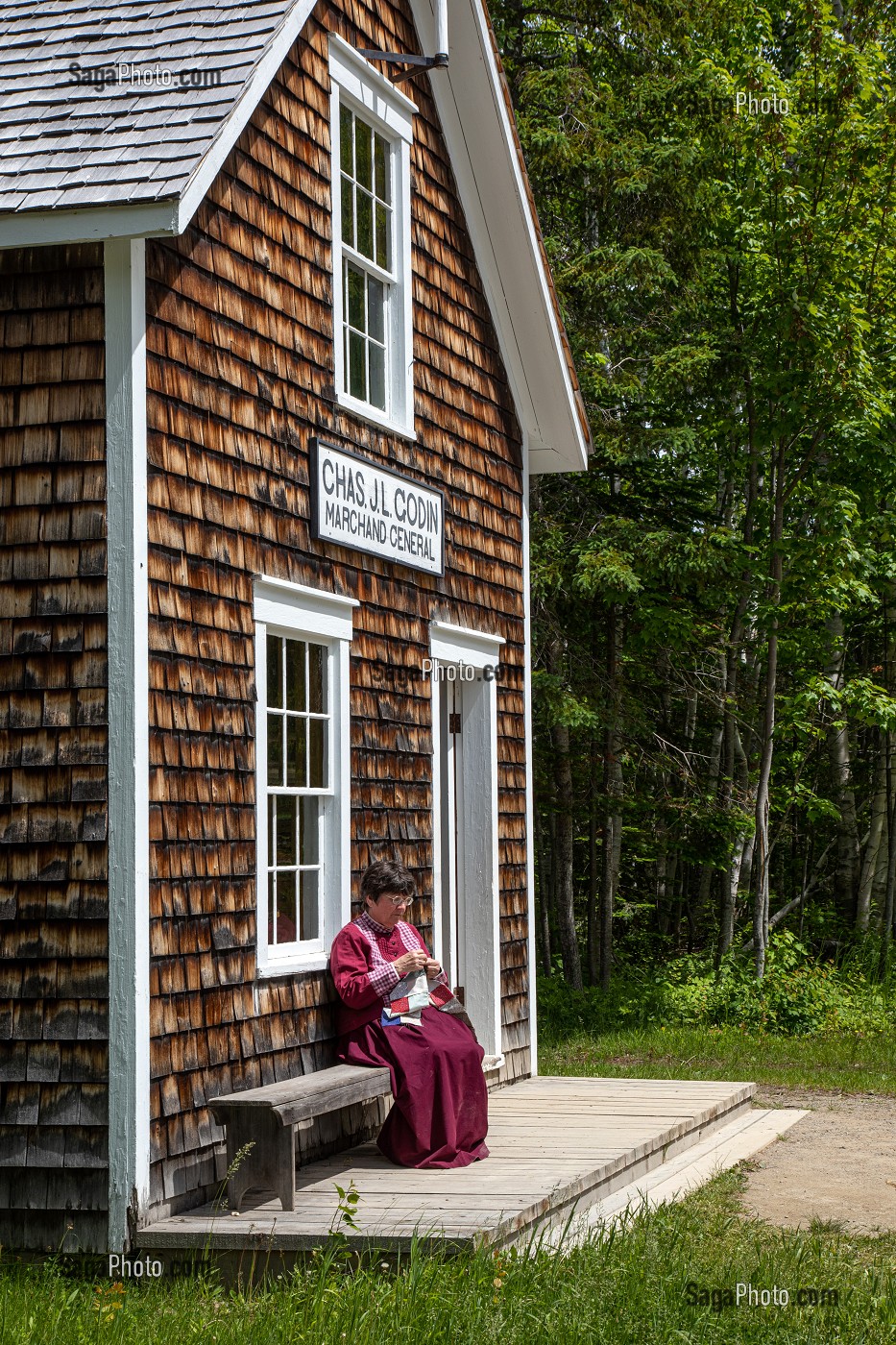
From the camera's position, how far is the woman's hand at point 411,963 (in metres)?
7.79

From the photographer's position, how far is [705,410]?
18.6 m

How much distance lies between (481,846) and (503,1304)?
555cm

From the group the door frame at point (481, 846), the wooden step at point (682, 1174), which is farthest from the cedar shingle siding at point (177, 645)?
the door frame at point (481, 846)

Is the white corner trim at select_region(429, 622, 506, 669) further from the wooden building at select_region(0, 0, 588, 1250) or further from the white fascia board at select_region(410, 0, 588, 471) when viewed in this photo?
the white fascia board at select_region(410, 0, 588, 471)

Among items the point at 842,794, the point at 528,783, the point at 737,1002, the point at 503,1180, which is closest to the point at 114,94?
the point at 503,1180

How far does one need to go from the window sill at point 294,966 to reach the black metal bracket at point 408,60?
495 cm

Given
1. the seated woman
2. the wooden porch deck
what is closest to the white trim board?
the wooden porch deck

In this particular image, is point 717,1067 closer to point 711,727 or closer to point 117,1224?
point 117,1224

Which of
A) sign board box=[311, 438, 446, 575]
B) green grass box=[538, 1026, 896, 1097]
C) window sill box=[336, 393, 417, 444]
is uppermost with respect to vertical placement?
window sill box=[336, 393, 417, 444]

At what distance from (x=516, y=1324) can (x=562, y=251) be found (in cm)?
1287

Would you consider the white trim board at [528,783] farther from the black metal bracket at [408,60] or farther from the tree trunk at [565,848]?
the tree trunk at [565,848]

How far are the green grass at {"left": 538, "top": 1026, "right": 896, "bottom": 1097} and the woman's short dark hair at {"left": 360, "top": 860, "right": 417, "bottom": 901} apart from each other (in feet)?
16.4

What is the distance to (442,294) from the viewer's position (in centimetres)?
1030

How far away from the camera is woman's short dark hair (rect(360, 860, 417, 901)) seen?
7.98 meters
